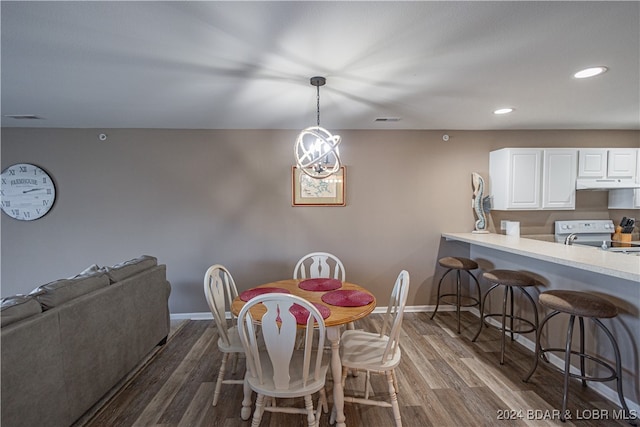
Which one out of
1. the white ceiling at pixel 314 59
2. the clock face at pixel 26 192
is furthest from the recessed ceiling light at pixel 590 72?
the clock face at pixel 26 192

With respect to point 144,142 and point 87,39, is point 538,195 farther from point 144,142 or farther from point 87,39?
point 144,142

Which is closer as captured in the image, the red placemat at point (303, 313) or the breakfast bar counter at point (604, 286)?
the red placemat at point (303, 313)

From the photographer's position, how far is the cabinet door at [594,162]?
3.29 metres

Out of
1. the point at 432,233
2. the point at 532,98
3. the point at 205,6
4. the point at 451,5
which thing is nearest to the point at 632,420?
the point at 432,233

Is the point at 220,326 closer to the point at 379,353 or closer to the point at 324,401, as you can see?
the point at 324,401

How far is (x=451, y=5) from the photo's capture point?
1.30 m

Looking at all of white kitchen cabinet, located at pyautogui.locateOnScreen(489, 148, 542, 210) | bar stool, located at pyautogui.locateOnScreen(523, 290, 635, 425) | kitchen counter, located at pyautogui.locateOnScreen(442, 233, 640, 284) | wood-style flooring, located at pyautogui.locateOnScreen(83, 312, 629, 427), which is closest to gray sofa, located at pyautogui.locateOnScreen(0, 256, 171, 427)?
wood-style flooring, located at pyautogui.locateOnScreen(83, 312, 629, 427)

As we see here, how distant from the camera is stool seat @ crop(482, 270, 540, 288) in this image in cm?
236

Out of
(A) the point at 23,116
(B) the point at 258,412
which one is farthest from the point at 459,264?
(A) the point at 23,116

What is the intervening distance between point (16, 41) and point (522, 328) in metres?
4.53

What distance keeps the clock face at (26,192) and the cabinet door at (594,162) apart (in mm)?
6461

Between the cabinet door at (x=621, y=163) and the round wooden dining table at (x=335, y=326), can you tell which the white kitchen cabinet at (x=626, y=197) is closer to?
the cabinet door at (x=621, y=163)

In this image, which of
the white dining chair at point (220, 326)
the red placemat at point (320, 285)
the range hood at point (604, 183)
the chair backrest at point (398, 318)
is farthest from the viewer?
the range hood at point (604, 183)

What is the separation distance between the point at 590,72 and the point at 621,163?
219 centimetres
